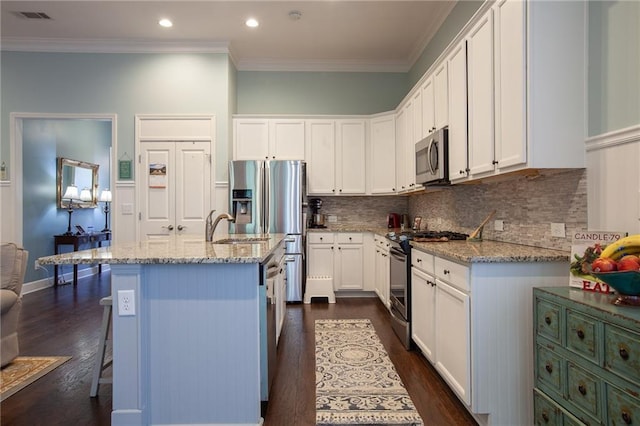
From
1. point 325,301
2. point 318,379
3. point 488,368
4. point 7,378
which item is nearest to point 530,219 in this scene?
point 488,368

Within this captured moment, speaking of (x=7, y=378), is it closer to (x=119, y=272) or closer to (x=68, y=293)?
(x=119, y=272)

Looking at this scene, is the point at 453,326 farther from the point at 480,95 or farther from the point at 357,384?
the point at 480,95

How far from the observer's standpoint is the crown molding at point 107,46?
4527 millimetres

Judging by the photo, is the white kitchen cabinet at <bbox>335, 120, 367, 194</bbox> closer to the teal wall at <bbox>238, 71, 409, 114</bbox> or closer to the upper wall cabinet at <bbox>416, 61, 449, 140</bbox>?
the teal wall at <bbox>238, 71, 409, 114</bbox>

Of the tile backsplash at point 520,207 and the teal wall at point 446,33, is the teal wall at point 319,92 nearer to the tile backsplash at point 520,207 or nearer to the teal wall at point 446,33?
the teal wall at point 446,33

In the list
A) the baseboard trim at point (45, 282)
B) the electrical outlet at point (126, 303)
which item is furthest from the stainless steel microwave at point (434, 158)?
the baseboard trim at point (45, 282)

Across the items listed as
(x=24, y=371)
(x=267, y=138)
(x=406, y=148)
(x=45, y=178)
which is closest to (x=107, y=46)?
(x=267, y=138)

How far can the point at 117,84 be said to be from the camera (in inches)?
181

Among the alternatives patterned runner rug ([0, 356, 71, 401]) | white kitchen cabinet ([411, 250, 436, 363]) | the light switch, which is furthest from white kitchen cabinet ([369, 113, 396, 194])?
patterned runner rug ([0, 356, 71, 401])

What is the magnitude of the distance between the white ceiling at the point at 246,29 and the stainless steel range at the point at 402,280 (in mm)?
2572

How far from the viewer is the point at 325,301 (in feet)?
14.9

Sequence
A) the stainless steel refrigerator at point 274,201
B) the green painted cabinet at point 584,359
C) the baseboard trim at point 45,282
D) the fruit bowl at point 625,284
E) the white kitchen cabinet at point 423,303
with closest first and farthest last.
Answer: the green painted cabinet at point 584,359, the fruit bowl at point 625,284, the white kitchen cabinet at point 423,303, the stainless steel refrigerator at point 274,201, the baseboard trim at point 45,282

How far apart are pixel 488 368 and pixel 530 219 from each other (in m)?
1.07

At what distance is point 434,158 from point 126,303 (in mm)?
2633
